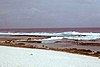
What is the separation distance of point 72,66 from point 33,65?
5.49 ft

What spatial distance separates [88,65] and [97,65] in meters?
0.44

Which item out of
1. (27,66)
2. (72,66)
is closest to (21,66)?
(27,66)

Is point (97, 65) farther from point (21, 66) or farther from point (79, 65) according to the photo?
point (21, 66)

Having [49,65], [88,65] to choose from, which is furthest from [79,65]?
[49,65]

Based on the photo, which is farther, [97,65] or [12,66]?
[97,65]

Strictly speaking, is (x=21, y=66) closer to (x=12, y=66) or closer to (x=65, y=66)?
(x=12, y=66)

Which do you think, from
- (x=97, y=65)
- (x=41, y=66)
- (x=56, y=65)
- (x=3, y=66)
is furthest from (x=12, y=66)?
(x=97, y=65)

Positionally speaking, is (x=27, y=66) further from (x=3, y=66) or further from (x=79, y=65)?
(x=79, y=65)

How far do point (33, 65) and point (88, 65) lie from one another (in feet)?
7.92

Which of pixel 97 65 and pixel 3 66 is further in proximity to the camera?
pixel 97 65

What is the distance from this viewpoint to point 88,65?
11398 millimetres

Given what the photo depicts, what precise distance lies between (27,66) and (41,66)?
1.93 feet

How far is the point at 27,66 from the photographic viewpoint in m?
10.9

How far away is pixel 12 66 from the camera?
10758 millimetres
